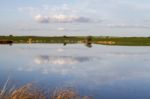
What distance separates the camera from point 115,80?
19062 millimetres

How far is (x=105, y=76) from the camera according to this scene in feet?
67.5

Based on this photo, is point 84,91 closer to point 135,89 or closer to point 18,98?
point 135,89

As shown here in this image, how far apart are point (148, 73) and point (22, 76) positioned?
772cm

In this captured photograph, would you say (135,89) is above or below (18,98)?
below

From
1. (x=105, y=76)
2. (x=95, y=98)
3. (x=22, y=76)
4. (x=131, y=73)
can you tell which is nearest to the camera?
(x=95, y=98)

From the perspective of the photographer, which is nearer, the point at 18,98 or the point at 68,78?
the point at 18,98

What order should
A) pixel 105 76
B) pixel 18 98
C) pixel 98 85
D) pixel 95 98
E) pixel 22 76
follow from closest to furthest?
1. pixel 18 98
2. pixel 95 98
3. pixel 98 85
4. pixel 22 76
5. pixel 105 76

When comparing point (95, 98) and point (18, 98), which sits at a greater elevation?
point (18, 98)

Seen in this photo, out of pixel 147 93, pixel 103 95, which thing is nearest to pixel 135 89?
pixel 147 93

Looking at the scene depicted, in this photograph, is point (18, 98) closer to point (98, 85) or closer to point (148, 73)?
point (98, 85)

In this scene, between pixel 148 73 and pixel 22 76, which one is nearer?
pixel 22 76

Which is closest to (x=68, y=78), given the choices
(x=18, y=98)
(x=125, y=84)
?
(x=125, y=84)

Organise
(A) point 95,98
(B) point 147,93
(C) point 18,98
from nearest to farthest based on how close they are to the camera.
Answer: (C) point 18,98 → (A) point 95,98 → (B) point 147,93

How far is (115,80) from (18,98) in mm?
12069
